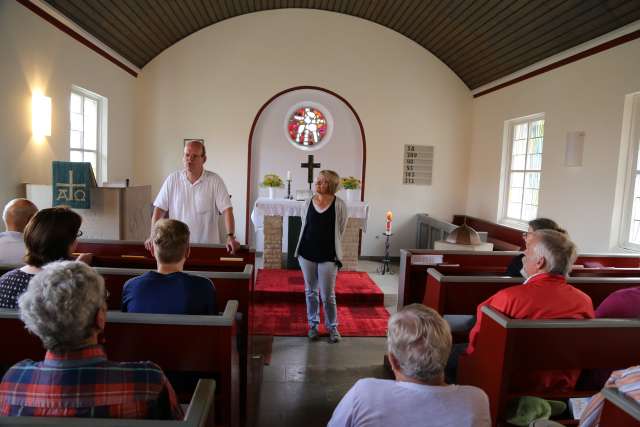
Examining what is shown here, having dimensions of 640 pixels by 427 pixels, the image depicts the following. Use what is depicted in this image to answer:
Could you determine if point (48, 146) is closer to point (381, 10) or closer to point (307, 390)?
point (307, 390)

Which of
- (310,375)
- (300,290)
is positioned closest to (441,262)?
(310,375)

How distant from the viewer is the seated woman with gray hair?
3.79 ft

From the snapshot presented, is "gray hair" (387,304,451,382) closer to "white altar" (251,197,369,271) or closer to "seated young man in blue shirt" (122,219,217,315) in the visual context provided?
"seated young man in blue shirt" (122,219,217,315)

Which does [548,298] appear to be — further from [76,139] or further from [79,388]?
[76,139]

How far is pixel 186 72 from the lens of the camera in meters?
7.36

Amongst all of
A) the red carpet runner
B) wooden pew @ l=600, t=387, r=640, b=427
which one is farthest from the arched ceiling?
wooden pew @ l=600, t=387, r=640, b=427

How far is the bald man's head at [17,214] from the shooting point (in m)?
2.39

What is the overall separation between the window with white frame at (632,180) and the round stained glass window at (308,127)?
14.9ft

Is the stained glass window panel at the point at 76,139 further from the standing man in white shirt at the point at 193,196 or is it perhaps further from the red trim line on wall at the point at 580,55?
the red trim line on wall at the point at 580,55

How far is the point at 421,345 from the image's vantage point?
1201 millimetres

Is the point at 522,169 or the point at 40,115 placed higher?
the point at 40,115

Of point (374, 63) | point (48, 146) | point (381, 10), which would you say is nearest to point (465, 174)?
point (374, 63)

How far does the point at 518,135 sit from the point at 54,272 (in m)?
6.75

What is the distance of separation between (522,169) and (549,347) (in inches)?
206
